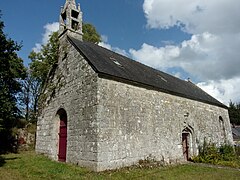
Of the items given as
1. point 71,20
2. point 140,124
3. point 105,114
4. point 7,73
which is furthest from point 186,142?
point 7,73

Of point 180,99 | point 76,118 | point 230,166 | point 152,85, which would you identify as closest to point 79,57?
point 76,118

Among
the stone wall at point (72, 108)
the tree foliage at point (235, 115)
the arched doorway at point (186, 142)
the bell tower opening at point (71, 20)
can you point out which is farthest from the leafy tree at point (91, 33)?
the tree foliage at point (235, 115)

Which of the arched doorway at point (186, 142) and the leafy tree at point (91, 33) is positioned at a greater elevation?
the leafy tree at point (91, 33)

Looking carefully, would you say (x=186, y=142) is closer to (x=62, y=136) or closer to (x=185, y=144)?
(x=185, y=144)

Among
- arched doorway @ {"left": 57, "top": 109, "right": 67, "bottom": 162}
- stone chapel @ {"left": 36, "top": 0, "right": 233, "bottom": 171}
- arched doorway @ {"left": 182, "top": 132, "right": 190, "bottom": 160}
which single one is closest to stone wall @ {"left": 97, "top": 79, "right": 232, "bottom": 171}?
stone chapel @ {"left": 36, "top": 0, "right": 233, "bottom": 171}

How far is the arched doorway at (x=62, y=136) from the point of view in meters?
11.4

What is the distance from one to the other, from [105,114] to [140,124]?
7.78 feet

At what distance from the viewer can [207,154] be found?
45.3 feet

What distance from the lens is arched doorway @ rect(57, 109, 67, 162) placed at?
11375 millimetres

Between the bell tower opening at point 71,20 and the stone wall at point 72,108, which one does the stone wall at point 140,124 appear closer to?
the stone wall at point 72,108

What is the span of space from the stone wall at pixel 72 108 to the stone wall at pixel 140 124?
55cm

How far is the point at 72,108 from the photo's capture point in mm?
10820

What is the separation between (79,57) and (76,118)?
10.3 ft

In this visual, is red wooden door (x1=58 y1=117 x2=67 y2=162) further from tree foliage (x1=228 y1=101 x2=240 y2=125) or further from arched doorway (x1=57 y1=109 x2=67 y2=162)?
tree foliage (x1=228 y1=101 x2=240 y2=125)
